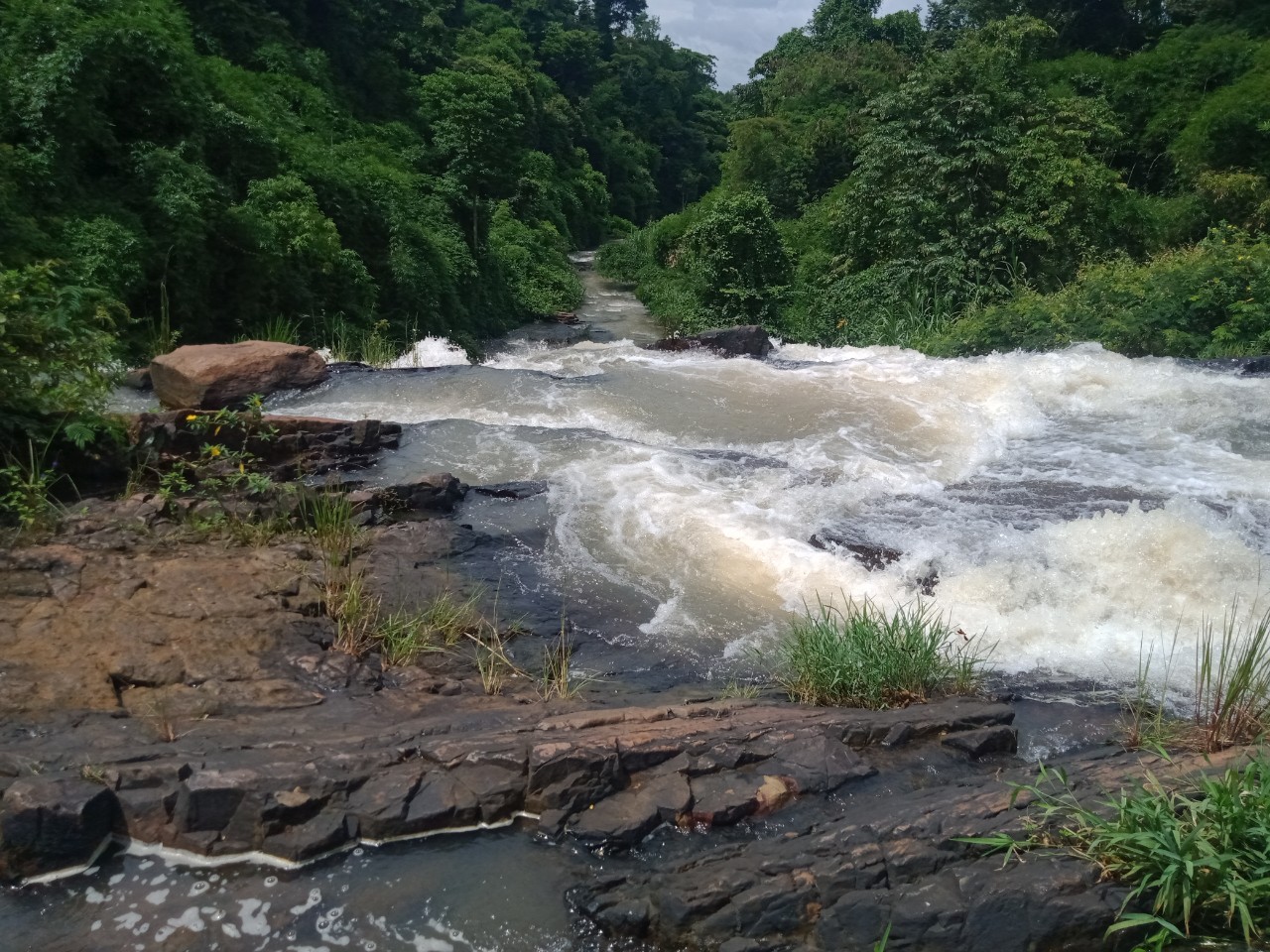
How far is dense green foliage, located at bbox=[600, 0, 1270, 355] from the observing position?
1385 cm

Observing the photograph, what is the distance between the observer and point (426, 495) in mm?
7367

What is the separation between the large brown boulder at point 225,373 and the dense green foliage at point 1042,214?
31.2 feet

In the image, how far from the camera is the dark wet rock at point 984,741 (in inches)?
169

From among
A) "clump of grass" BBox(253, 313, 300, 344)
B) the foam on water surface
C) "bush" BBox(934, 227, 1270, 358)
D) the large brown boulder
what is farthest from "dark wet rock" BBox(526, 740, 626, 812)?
"bush" BBox(934, 227, 1270, 358)

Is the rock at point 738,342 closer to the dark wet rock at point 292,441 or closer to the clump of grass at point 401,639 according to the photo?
the dark wet rock at point 292,441

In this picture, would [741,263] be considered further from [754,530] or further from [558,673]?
[558,673]

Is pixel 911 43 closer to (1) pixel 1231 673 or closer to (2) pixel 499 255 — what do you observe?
(2) pixel 499 255

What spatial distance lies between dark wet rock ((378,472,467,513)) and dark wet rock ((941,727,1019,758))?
4.33 metres

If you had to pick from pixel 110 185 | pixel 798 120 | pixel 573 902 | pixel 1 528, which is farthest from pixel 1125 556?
pixel 798 120

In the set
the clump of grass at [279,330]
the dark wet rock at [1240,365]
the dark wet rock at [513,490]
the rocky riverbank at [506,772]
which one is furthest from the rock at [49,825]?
the dark wet rock at [1240,365]

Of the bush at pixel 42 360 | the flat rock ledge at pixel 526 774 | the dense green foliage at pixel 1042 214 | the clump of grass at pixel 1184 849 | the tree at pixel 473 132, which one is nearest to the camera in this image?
the clump of grass at pixel 1184 849

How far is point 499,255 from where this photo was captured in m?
25.7

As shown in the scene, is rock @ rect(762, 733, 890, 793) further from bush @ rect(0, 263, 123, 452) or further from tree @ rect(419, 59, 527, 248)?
tree @ rect(419, 59, 527, 248)

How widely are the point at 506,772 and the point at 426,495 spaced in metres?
3.72
